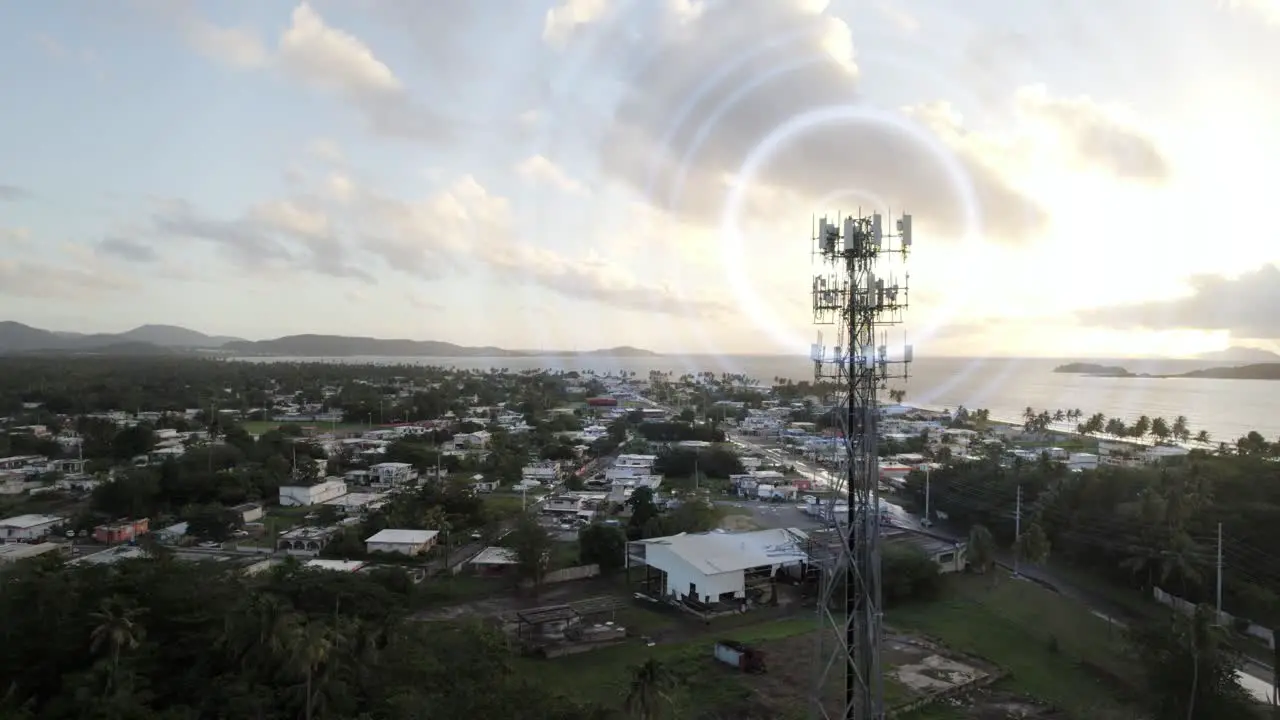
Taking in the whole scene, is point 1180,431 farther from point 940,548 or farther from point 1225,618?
point 1225,618

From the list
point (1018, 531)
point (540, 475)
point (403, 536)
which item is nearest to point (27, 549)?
point (403, 536)

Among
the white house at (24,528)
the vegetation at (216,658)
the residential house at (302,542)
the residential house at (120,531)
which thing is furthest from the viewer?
the residential house at (120,531)

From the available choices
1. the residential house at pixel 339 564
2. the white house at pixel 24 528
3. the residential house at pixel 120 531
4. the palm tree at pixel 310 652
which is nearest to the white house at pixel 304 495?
the residential house at pixel 120 531

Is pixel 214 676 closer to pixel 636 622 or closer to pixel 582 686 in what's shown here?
pixel 582 686

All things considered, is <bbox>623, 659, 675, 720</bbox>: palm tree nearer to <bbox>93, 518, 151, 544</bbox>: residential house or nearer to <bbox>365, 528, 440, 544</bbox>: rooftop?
<bbox>365, 528, 440, 544</bbox>: rooftop

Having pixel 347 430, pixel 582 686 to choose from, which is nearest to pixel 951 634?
pixel 582 686

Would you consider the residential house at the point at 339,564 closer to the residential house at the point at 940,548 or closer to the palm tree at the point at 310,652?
the palm tree at the point at 310,652

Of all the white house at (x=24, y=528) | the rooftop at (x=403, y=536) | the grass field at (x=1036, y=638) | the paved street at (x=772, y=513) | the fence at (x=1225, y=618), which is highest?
the fence at (x=1225, y=618)
